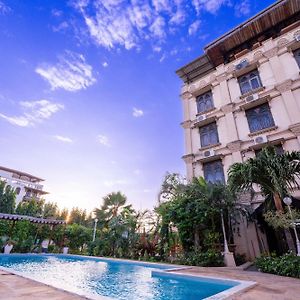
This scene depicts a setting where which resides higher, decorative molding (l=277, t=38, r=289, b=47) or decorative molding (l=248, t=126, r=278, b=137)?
decorative molding (l=277, t=38, r=289, b=47)

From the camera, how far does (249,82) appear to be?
49.8 ft

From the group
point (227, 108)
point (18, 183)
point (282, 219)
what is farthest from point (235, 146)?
point (18, 183)

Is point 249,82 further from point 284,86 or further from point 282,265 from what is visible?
point 282,265

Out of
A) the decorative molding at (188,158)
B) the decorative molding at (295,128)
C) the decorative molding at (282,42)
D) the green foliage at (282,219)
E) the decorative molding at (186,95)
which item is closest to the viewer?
the green foliage at (282,219)

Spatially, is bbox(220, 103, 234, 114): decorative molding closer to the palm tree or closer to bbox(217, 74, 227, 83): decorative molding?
bbox(217, 74, 227, 83): decorative molding

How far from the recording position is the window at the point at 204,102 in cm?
1653

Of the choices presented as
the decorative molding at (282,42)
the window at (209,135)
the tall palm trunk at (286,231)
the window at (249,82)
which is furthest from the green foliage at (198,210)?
the decorative molding at (282,42)

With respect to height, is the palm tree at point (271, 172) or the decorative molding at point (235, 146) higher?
the decorative molding at point (235, 146)

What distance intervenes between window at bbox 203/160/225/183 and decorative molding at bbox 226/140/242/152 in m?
1.16

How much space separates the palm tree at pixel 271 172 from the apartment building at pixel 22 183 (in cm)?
4342

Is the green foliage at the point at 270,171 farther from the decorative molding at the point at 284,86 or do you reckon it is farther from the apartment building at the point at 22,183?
the apartment building at the point at 22,183

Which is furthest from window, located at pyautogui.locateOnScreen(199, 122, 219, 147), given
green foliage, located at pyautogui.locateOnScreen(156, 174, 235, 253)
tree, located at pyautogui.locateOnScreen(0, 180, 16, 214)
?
tree, located at pyautogui.locateOnScreen(0, 180, 16, 214)

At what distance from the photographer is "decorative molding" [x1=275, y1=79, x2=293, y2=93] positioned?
12.8 meters

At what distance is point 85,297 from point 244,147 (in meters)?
12.2
